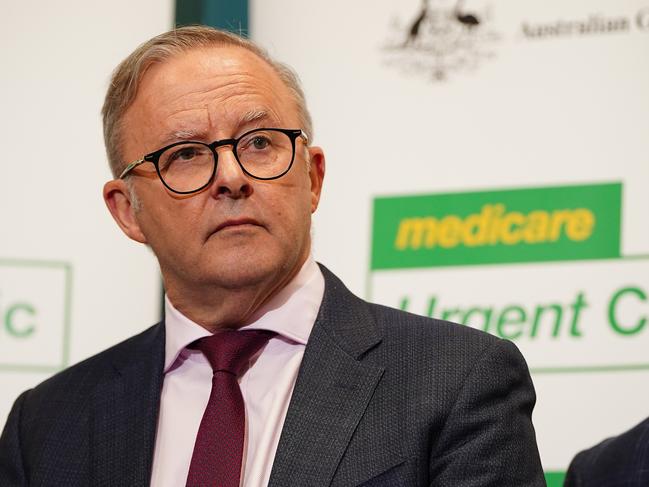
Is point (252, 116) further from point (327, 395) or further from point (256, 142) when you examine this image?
point (327, 395)

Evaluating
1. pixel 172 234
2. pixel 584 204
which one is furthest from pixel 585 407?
pixel 172 234

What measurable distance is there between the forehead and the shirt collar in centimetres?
34

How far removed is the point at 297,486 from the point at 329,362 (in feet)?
0.94

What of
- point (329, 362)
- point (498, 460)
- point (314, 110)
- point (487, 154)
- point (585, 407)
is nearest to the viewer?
point (498, 460)

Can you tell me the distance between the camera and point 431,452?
2232 millimetres

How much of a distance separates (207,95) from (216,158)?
152 mm

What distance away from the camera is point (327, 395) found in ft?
7.64

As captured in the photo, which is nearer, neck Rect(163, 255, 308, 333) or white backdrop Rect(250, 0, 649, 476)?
neck Rect(163, 255, 308, 333)

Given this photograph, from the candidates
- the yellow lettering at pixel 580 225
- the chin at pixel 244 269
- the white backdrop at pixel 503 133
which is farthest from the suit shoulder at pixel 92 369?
the yellow lettering at pixel 580 225

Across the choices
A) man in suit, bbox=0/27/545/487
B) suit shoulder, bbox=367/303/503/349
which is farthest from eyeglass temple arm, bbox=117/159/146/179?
suit shoulder, bbox=367/303/503/349

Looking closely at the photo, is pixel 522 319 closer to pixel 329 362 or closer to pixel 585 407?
pixel 585 407

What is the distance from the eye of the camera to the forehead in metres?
2.48

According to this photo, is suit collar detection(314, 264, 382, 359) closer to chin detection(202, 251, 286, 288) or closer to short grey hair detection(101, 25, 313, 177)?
chin detection(202, 251, 286, 288)

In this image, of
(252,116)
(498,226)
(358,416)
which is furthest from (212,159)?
(498,226)
